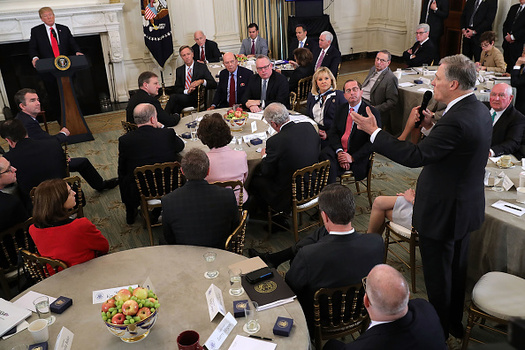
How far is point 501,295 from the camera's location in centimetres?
276

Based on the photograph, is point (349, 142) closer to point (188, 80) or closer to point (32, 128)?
point (188, 80)

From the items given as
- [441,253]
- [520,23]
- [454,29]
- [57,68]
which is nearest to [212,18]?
[57,68]

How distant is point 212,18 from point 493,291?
8.29 meters

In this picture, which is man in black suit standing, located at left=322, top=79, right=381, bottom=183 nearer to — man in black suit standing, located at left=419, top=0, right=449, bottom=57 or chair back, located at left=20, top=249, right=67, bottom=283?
chair back, located at left=20, top=249, right=67, bottom=283

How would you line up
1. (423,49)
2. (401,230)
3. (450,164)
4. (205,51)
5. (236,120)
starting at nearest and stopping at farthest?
(450,164), (401,230), (236,120), (423,49), (205,51)

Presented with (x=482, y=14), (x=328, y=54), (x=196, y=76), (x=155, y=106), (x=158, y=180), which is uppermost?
(x=482, y=14)

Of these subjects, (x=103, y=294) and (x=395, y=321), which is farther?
(x=103, y=294)

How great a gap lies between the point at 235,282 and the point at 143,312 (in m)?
0.59

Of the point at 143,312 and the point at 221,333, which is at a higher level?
the point at 143,312

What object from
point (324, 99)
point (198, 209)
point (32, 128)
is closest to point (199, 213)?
point (198, 209)

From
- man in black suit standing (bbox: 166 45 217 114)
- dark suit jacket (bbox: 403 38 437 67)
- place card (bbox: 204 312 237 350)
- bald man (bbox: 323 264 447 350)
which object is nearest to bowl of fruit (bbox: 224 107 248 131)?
man in black suit standing (bbox: 166 45 217 114)

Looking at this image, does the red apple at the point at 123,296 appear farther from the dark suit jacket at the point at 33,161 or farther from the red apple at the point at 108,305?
the dark suit jacket at the point at 33,161

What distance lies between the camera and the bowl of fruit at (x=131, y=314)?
6.84ft

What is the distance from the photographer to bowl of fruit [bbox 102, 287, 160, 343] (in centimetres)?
208
